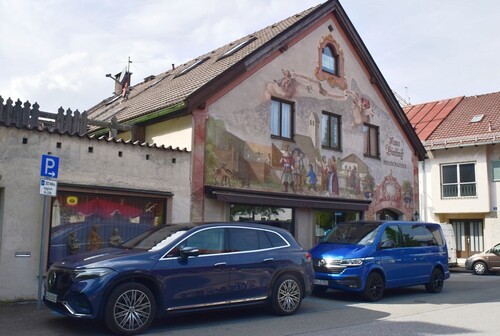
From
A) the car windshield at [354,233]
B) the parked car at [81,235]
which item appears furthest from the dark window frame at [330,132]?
the parked car at [81,235]

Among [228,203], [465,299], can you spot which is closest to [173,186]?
[228,203]

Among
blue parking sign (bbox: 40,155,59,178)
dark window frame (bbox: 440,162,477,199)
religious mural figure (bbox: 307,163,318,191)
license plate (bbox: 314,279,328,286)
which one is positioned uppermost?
dark window frame (bbox: 440,162,477,199)

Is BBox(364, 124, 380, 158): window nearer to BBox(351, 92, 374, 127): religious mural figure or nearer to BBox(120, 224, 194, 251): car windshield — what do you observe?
BBox(351, 92, 374, 127): religious mural figure

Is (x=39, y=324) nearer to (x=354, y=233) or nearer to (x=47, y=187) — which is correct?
(x=47, y=187)

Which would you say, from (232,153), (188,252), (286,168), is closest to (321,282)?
(188,252)

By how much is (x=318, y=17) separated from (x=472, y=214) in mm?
16416

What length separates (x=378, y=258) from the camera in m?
12.1

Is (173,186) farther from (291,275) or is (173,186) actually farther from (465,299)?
(465,299)

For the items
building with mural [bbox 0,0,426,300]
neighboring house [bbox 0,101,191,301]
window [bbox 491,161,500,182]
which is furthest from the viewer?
window [bbox 491,161,500,182]

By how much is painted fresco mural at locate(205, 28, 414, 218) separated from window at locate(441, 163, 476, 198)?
8.01 m

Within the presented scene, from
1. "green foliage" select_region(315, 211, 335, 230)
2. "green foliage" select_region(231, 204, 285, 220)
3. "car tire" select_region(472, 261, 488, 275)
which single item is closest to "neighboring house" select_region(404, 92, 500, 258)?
"car tire" select_region(472, 261, 488, 275)

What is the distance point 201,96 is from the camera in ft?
46.3

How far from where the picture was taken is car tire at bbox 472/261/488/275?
22.0 metres

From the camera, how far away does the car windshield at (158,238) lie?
8.59 meters
